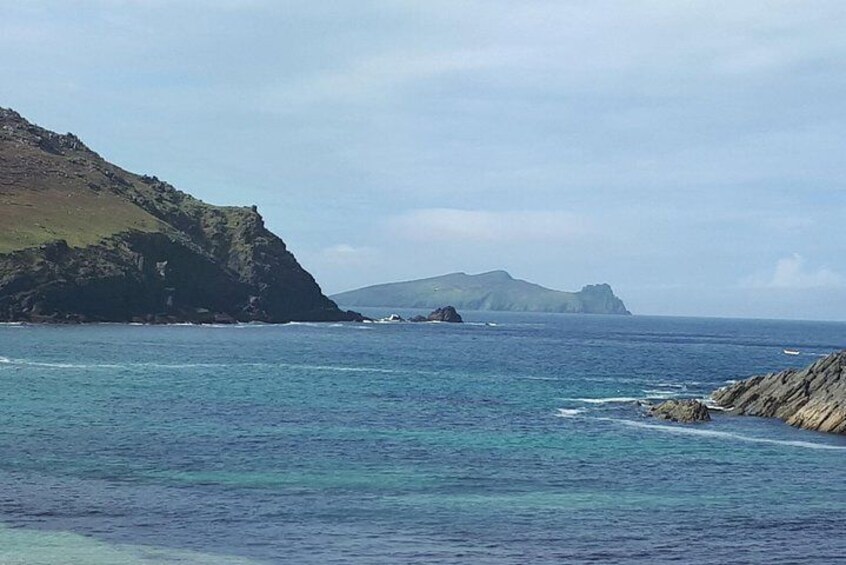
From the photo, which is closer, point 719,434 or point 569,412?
point 719,434

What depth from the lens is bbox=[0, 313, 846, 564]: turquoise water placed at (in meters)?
42.4

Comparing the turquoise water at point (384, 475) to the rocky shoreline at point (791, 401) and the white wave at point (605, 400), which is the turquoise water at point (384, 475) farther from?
the rocky shoreline at point (791, 401)

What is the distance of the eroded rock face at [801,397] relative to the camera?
86.2 metres

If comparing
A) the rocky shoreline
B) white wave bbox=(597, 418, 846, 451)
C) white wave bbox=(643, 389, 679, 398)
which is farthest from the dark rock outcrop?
white wave bbox=(643, 389, 679, 398)

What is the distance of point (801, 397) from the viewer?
93625 millimetres

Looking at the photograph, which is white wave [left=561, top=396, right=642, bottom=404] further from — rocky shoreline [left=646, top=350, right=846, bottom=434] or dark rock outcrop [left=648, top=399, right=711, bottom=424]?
dark rock outcrop [left=648, top=399, right=711, bottom=424]

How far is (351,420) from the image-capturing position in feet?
267

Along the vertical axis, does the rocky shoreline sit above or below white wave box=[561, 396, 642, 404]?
above

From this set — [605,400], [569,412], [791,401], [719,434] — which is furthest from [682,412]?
[605,400]

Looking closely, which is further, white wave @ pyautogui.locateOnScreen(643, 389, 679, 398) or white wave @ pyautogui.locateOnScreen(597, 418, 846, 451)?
white wave @ pyautogui.locateOnScreen(643, 389, 679, 398)

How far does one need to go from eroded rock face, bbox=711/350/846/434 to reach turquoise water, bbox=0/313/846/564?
3740 millimetres

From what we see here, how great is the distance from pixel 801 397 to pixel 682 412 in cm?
1298

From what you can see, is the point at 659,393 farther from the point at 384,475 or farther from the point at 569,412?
the point at 384,475

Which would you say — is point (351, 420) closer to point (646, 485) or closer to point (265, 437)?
point (265, 437)
